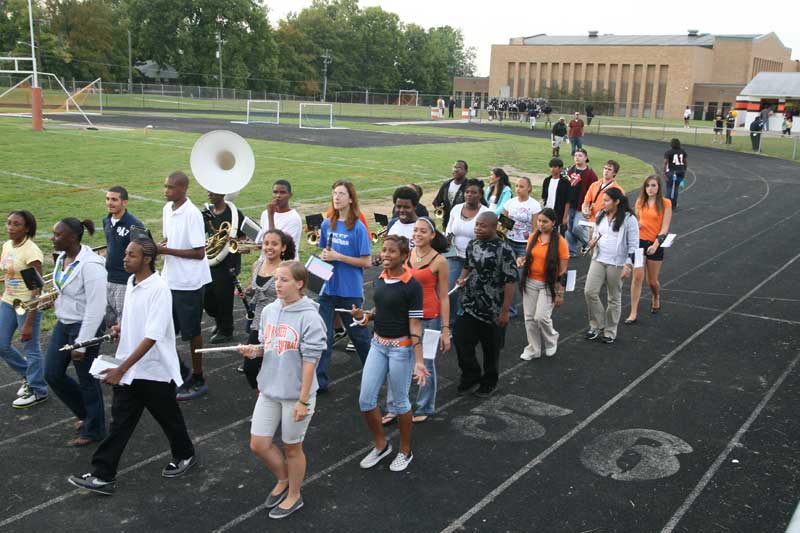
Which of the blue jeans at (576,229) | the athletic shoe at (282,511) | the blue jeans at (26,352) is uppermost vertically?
the blue jeans at (576,229)

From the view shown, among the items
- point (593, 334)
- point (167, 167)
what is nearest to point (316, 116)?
point (167, 167)

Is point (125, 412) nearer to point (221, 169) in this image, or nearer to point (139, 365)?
point (139, 365)

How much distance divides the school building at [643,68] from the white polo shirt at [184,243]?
2892 inches

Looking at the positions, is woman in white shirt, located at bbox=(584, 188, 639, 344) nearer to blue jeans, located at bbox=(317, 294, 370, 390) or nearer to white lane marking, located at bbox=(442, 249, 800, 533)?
white lane marking, located at bbox=(442, 249, 800, 533)

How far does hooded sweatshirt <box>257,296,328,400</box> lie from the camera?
15.2 ft

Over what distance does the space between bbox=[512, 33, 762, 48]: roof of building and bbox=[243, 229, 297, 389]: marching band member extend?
85.5m

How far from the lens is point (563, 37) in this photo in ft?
304

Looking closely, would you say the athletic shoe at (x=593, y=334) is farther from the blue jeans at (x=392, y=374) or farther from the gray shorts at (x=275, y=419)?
the gray shorts at (x=275, y=419)

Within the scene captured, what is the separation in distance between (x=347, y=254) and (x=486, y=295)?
1351 millimetres

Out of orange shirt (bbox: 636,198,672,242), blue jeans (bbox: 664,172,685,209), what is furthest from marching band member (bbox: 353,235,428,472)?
blue jeans (bbox: 664,172,685,209)

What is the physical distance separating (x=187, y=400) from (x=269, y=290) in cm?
133

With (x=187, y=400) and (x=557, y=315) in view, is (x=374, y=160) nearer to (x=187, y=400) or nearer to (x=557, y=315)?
(x=557, y=315)

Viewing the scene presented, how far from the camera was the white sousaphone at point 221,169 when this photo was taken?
7.52 m

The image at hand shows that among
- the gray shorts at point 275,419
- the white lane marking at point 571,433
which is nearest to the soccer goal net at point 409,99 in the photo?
the white lane marking at point 571,433
